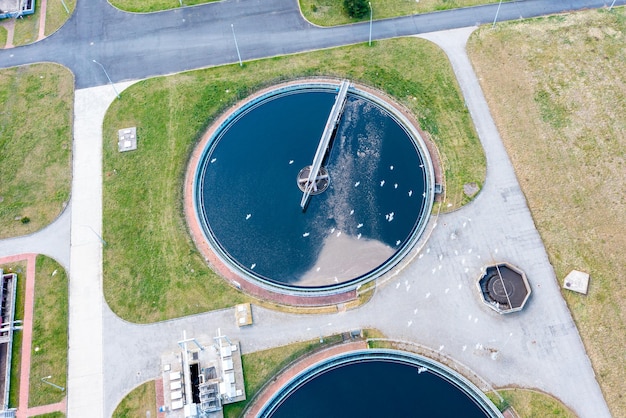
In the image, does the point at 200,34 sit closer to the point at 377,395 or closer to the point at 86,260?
the point at 86,260

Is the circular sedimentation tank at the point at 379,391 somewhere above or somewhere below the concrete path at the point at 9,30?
below

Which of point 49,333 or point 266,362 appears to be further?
point 49,333

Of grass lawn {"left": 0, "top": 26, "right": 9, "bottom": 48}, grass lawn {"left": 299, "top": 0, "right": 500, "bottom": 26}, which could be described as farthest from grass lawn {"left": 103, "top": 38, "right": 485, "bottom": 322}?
grass lawn {"left": 0, "top": 26, "right": 9, "bottom": 48}

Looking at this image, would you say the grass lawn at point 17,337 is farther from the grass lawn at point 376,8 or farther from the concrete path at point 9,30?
the grass lawn at point 376,8

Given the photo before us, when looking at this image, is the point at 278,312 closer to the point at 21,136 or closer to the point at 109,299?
the point at 109,299

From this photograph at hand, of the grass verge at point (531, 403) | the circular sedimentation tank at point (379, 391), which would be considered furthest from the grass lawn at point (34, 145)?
the grass verge at point (531, 403)

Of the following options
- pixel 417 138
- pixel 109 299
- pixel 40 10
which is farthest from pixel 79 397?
pixel 40 10

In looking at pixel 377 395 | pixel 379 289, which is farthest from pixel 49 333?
pixel 379 289
